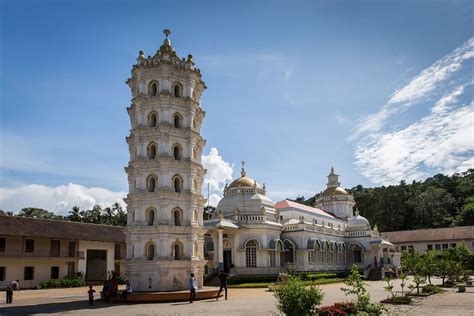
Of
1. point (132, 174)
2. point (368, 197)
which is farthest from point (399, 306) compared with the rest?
point (368, 197)

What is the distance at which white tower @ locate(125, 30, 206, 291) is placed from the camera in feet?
88.5

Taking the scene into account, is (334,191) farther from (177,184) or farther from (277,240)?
(177,184)

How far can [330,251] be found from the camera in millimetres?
51812

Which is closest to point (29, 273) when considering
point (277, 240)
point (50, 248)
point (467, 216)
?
point (50, 248)

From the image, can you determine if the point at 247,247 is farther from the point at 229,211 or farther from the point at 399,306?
the point at 399,306

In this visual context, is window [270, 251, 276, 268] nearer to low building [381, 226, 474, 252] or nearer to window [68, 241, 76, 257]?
window [68, 241, 76, 257]

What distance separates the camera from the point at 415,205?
87.5 m

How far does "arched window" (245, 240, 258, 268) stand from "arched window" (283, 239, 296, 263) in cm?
532

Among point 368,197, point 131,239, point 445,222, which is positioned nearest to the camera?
point 131,239

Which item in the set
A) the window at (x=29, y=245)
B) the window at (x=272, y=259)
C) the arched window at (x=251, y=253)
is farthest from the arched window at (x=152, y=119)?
the window at (x=29, y=245)

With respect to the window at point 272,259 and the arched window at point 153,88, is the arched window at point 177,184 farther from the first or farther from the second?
the window at point 272,259

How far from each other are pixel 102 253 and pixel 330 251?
26.9 m

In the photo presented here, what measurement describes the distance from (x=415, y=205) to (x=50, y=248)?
230 feet

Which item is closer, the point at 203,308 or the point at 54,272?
the point at 203,308
